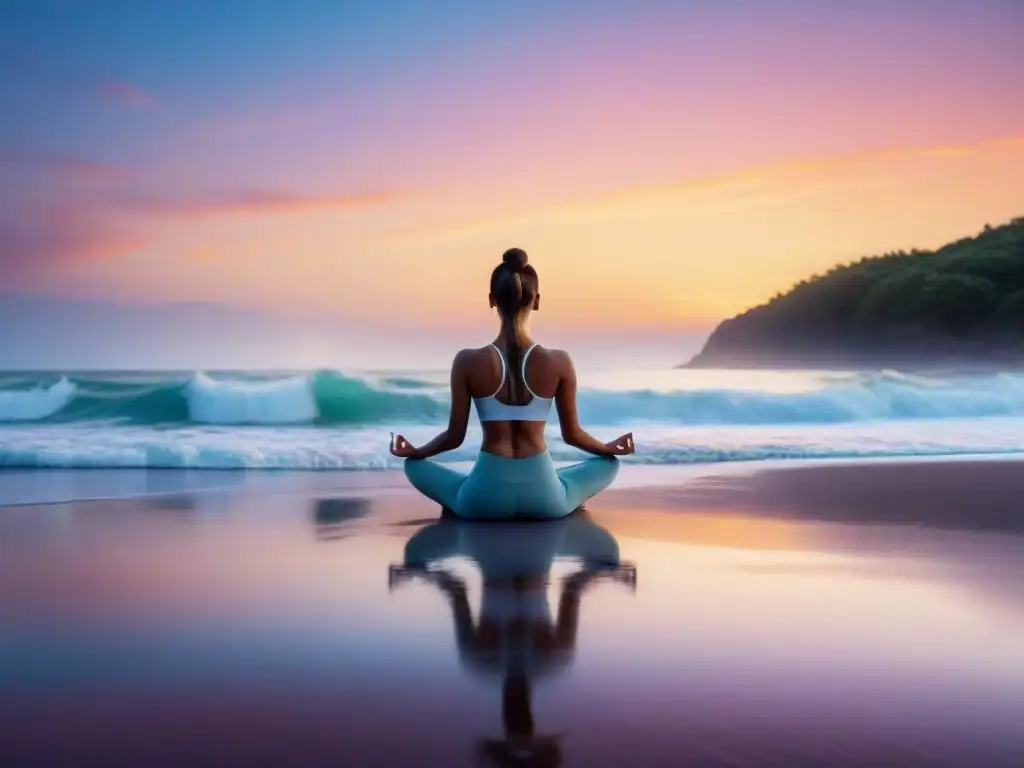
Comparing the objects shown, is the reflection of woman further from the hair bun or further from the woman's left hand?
the hair bun

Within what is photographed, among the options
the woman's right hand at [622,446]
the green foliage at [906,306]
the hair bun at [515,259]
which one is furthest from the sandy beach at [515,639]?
the green foliage at [906,306]

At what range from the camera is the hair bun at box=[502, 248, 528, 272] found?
468 cm

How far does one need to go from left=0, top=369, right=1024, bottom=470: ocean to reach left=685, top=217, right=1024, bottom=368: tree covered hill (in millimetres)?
10044

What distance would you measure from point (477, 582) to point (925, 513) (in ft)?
9.71

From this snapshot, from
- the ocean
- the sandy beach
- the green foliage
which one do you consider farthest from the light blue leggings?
the green foliage

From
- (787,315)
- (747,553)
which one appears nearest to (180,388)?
(747,553)

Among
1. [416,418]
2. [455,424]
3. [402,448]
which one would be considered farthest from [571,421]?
[416,418]

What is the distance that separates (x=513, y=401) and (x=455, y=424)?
0.34 meters

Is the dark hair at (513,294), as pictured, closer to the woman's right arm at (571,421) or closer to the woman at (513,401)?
the woman at (513,401)

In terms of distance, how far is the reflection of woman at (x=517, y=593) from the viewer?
6.70 feet

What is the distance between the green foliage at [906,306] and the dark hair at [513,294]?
25.1 metres

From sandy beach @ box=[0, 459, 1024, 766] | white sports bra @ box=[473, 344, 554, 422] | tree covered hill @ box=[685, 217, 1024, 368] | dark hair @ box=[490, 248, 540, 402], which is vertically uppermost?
tree covered hill @ box=[685, 217, 1024, 368]

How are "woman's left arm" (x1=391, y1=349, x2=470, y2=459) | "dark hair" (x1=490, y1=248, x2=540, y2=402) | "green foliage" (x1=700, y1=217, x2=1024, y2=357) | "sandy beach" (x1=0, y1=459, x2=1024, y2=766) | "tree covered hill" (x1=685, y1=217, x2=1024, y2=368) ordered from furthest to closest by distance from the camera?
"green foliage" (x1=700, y1=217, x2=1024, y2=357)
"tree covered hill" (x1=685, y1=217, x2=1024, y2=368)
"woman's left arm" (x1=391, y1=349, x2=470, y2=459)
"dark hair" (x1=490, y1=248, x2=540, y2=402)
"sandy beach" (x1=0, y1=459, x2=1024, y2=766)

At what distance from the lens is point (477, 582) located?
3482mm
